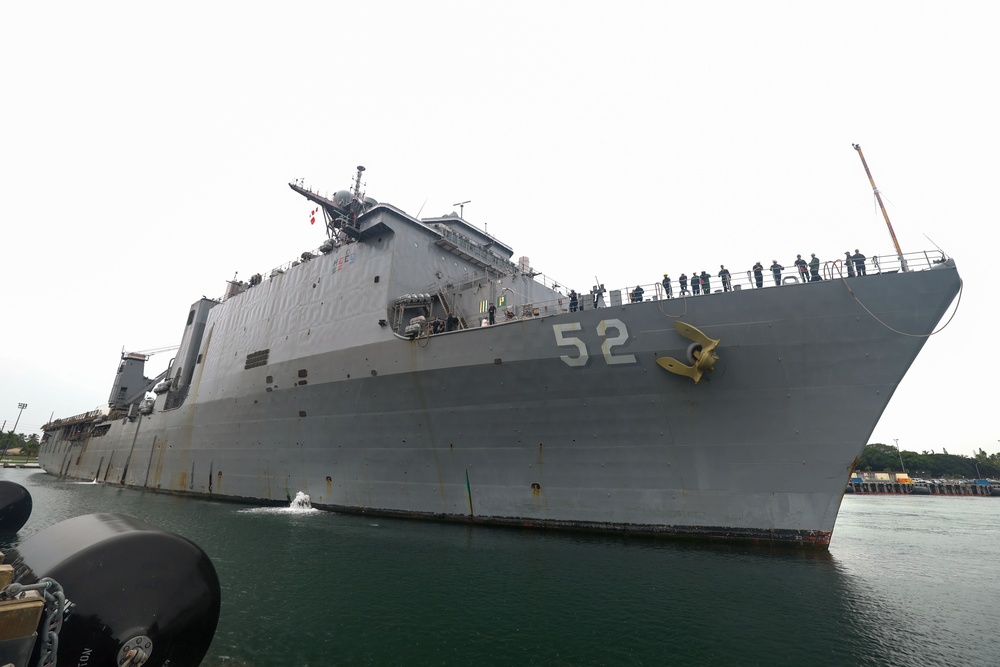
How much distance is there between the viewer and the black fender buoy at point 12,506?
10203mm

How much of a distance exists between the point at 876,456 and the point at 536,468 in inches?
3116

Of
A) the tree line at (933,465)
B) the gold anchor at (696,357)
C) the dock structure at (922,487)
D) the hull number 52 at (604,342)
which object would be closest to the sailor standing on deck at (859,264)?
the gold anchor at (696,357)

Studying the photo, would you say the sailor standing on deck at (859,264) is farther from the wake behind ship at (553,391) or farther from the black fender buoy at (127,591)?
the black fender buoy at (127,591)

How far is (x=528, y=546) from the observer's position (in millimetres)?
11094

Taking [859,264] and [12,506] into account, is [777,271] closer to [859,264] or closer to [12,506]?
[859,264]

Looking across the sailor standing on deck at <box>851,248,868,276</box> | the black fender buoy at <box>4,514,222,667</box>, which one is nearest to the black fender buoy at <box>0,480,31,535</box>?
the black fender buoy at <box>4,514,222,667</box>

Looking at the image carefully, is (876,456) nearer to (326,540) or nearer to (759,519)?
(759,519)

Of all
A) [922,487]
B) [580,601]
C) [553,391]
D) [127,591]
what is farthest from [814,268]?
[922,487]

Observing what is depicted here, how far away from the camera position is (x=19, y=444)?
10138 centimetres

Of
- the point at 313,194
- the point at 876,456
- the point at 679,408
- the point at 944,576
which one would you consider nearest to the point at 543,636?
the point at 679,408

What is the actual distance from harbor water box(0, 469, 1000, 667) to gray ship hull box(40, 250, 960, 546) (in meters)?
1.07

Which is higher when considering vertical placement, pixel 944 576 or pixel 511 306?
pixel 511 306

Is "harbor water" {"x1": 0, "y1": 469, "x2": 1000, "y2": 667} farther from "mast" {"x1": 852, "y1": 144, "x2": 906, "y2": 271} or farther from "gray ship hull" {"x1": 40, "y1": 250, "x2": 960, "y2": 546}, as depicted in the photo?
"mast" {"x1": 852, "y1": 144, "x2": 906, "y2": 271}

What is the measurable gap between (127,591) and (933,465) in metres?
93.6
